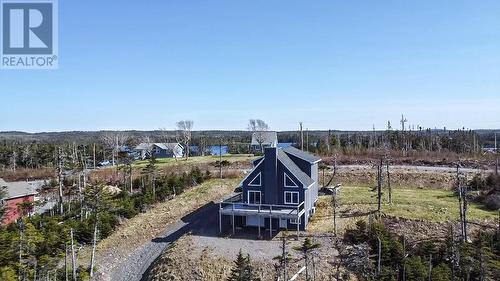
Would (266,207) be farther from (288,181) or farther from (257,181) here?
(288,181)

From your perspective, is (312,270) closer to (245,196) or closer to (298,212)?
(298,212)

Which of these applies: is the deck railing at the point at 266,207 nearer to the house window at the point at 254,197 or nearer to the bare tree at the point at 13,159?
the house window at the point at 254,197

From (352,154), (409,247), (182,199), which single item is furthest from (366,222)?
(352,154)

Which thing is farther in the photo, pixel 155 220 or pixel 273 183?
pixel 155 220

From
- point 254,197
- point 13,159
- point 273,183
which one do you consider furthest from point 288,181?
point 13,159

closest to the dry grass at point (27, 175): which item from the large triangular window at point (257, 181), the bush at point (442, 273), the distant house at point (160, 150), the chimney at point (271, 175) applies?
the distant house at point (160, 150)

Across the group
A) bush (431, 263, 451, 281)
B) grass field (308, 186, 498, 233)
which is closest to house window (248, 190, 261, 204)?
grass field (308, 186, 498, 233)
